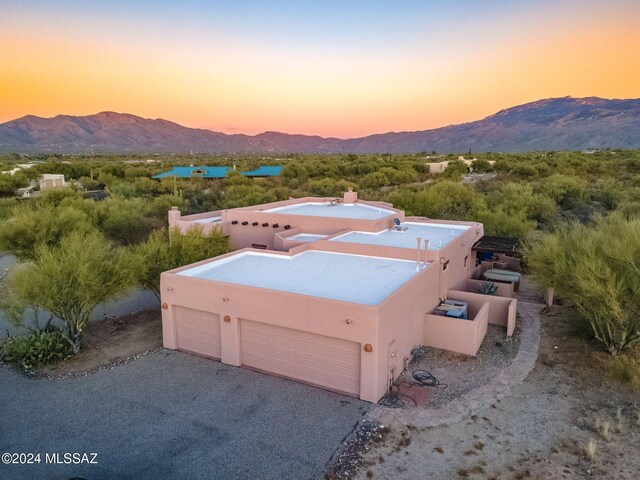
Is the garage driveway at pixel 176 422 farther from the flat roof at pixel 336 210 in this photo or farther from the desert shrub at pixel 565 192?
the desert shrub at pixel 565 192

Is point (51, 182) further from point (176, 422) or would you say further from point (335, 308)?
point (335, 308)

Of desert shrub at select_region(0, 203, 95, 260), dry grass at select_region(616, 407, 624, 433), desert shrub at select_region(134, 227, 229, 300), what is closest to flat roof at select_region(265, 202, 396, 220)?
desert shrub at select_region(134, 227, 229, 300)

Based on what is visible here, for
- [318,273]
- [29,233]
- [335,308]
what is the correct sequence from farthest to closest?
[29,233] → [318,273] → [335,308]

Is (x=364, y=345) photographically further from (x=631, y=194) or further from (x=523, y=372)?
(x=631, y=194)

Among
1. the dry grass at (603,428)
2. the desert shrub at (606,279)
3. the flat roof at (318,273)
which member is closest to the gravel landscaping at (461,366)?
the flat roof at (318,273)

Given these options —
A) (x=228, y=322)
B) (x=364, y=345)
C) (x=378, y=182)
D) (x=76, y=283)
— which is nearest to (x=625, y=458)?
(x=364, y=345)

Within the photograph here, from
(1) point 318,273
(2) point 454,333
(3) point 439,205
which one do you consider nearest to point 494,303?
(2) point 454,333
